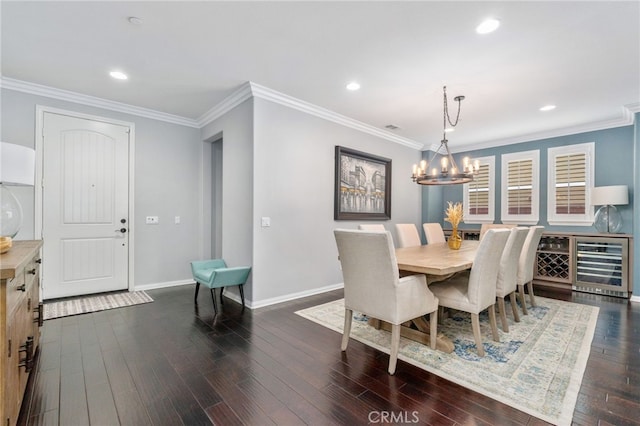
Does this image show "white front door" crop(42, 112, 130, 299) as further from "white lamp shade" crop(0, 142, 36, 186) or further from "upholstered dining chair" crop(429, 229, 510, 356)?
"upholstered dining chair" crop(429, 229, 510, 356)

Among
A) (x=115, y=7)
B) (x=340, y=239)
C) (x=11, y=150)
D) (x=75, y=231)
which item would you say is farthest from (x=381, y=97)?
(x=75, y=231)

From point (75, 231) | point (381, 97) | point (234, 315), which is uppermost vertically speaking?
point (381, 97)

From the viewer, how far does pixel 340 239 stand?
2318 mm

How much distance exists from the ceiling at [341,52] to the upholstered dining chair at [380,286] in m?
1.73

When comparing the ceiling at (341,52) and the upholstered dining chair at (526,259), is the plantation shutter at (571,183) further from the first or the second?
the upholstered dining chair at (526,259)

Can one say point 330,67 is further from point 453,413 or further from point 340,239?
point 453,413

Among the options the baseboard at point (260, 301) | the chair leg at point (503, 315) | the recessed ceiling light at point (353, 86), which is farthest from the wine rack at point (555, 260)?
the recessed ceiling light at point (353, 86)

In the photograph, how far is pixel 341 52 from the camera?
8.98 feet

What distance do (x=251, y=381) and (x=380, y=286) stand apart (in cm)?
110

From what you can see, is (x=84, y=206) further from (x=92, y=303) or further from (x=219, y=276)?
(x=219, y=276)

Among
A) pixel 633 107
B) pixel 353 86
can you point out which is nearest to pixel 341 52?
pixel 353 86

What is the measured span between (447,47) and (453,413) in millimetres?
2815

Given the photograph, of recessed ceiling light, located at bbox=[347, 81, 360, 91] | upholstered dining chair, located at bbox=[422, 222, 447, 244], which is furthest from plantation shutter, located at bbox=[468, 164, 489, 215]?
recessed ceiling light, located at bbox=[347, 81, 360, 91]

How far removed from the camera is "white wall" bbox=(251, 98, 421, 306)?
3.59 meters
